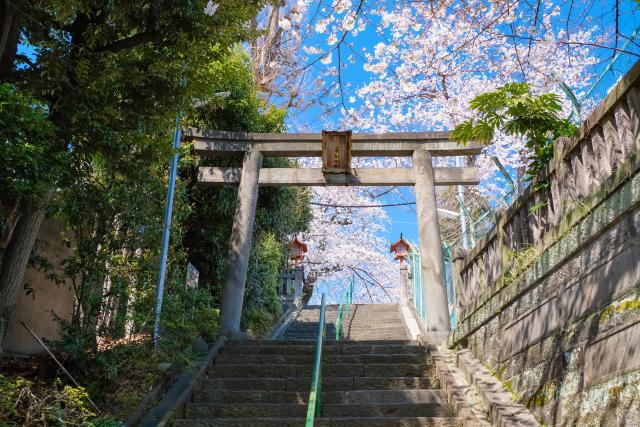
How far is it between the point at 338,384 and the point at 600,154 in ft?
13.3

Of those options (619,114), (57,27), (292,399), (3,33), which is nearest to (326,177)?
(292,399)

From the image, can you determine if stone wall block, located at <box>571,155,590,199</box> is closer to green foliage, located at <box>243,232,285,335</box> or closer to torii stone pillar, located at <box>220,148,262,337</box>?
torii stone pillar, located at <box>220,148,262,337</box>

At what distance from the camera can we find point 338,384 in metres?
7.23

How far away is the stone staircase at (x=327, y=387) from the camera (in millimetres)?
6230

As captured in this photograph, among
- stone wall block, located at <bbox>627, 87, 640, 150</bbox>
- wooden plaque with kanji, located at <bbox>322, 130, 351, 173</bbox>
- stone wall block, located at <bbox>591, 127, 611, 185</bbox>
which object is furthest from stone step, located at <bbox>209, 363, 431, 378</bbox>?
stone wall block, located at <bbox>627, 87, 640, 150</bbox>

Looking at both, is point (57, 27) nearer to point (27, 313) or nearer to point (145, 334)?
point (27, 313)

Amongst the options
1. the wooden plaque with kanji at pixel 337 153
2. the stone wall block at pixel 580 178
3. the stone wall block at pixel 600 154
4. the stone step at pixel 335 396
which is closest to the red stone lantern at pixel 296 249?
the wooden plaque with kanji at pixel 337 153

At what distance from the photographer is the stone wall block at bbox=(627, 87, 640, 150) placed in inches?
156

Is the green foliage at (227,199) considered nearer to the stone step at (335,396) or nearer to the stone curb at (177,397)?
the stone curb at (177,397)

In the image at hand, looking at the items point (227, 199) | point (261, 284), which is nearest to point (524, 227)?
point (227, 199)

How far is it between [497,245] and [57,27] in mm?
5051

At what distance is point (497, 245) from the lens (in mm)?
6660

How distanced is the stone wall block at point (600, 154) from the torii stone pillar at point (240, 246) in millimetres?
6428

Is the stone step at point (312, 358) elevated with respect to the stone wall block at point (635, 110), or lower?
lower
